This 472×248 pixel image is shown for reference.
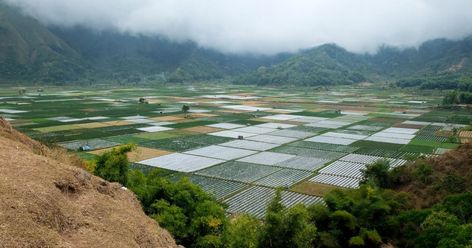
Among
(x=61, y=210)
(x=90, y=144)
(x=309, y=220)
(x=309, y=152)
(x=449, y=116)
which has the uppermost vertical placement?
(x=61, y=210)

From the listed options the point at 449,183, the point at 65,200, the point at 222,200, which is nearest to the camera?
the point at 65,200

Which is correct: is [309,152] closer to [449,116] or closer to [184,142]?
[184,142]

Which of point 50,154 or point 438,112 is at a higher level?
point 50,154

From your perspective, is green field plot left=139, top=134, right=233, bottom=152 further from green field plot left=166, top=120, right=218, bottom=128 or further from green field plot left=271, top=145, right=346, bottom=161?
green field plot left=166, top=120, right=218, bottom=128

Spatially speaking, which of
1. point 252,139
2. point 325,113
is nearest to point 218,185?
point 252,139

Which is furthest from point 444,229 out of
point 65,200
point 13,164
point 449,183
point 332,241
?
point 13,164

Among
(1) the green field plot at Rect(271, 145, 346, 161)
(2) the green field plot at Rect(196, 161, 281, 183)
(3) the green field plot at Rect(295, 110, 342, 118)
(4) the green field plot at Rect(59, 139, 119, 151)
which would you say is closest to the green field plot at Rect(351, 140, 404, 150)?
(1) the green field plot at Rect(271, 145, 346, 161)

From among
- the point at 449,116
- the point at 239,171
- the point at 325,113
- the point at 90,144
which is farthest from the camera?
the point at 325,113

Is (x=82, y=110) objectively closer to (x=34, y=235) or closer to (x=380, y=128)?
(x=380, y=128)
